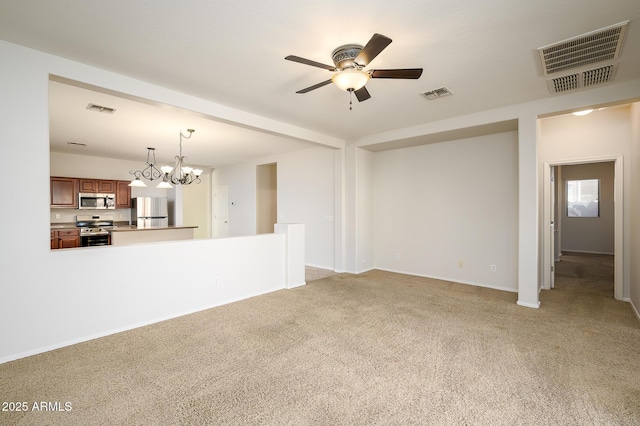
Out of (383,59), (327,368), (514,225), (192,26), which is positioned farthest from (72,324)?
(514,225)

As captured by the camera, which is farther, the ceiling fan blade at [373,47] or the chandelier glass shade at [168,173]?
the chandelier glass shade at [168,173]

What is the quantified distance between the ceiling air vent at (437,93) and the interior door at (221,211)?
6.80m

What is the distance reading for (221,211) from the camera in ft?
30.0

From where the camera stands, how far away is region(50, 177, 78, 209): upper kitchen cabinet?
21.6 ft

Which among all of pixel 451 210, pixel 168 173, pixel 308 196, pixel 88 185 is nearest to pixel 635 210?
pixel 451 210

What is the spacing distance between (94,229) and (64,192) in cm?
103

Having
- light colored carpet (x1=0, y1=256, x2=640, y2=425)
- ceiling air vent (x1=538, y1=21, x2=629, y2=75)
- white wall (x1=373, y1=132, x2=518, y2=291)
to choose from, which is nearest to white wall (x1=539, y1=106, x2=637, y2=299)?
white wall (x1=373, y1=132, x2=518, y2=291)

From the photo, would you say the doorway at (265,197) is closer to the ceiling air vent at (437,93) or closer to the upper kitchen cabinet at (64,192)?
the upper kitchen cabinet at (64,192)

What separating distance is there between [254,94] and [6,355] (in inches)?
135

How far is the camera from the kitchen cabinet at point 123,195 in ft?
24.8

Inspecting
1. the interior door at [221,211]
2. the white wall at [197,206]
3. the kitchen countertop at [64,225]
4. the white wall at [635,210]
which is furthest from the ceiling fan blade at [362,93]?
the white wall at [197,206]

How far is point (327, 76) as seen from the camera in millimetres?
3133

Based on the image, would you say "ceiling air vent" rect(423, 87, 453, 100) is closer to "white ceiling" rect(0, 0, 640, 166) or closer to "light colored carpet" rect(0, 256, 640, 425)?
"white ceiling" rect(0, 0, 640, 166)

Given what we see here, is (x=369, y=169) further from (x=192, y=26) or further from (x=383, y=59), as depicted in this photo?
(x=192, y=26)
